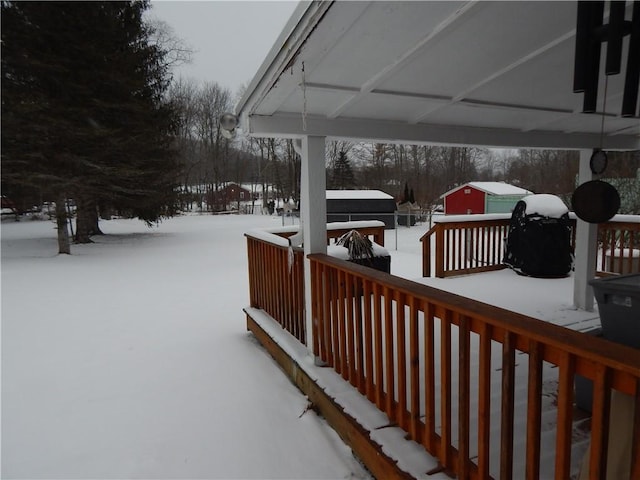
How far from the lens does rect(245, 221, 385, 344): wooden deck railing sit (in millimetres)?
3229

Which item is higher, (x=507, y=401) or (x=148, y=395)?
(x=507, y=401)

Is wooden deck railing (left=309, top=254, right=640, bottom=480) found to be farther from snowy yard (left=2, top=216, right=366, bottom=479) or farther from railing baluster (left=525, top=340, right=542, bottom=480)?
snowy yard (left=2, top=216, right=366, bottom=479)

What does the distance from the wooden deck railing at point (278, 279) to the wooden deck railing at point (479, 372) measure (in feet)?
1.19

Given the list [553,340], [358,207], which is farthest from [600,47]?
[358,207]

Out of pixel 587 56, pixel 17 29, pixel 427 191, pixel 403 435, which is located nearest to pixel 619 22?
pixel 587 56

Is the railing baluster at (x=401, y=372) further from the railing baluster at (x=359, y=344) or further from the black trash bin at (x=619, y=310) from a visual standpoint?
→ the black trash bin at (x=619, y=310)

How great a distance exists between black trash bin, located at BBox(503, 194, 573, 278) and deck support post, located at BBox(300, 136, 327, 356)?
379 centimetres

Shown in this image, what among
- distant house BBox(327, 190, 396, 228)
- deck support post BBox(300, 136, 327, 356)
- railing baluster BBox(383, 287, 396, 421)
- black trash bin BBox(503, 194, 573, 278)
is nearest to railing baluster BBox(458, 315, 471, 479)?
railing baluster BBox(383, 287, 396, 421)

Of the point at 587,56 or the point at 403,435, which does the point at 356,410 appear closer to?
the point at 403,435

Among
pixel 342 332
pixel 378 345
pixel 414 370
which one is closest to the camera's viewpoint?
pixel 414 370

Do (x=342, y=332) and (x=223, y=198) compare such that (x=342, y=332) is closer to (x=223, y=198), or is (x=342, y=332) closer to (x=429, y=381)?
(x=429, y=381)

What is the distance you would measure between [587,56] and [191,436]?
2.74 meters

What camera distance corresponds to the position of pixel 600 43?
1190 millimetres

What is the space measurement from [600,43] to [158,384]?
3432 mm
